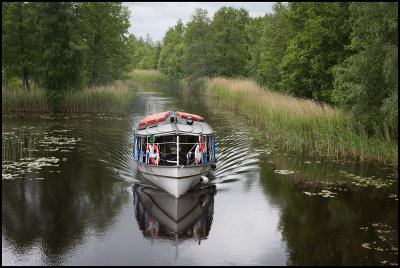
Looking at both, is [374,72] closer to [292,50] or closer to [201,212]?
[201,212]

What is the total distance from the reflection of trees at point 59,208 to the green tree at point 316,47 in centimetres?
1729

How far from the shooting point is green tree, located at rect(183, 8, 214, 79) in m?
65.9

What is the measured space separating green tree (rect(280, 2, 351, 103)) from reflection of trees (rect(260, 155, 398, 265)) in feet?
40.3

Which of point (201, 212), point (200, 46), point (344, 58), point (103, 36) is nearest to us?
point (201, 212)

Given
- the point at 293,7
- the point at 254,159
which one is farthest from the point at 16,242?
the point at 293,7

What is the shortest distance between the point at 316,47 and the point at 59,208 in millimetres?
20366

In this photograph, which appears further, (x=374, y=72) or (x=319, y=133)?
(x=319, y=133)

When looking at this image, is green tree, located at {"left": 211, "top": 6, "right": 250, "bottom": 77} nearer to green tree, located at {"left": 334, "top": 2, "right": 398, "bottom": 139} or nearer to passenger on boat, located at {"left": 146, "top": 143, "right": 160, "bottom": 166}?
green tree, located at {"left": 334, "top": 2, "right": 398, "bottom": 139}

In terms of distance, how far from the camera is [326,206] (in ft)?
46.1

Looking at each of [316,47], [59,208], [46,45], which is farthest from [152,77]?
[59,208]

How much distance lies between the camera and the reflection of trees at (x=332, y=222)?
10.5 meters

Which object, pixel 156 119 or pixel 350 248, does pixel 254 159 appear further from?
pixel 350 248

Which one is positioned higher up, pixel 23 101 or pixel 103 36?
pixel 103 36

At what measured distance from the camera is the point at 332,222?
12.7 metres
